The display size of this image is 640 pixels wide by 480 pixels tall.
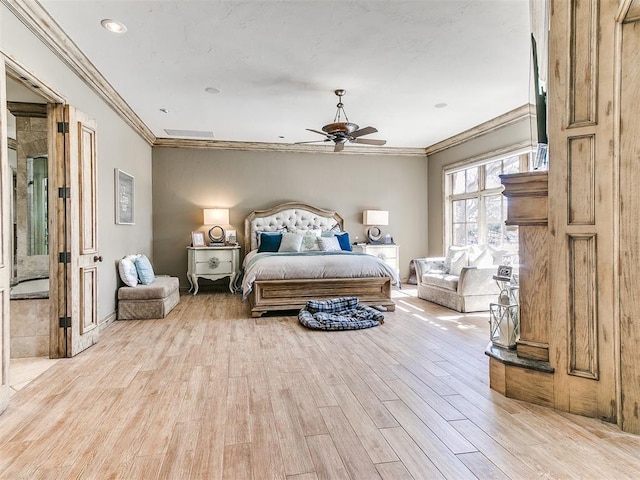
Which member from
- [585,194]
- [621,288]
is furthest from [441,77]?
[621,288]

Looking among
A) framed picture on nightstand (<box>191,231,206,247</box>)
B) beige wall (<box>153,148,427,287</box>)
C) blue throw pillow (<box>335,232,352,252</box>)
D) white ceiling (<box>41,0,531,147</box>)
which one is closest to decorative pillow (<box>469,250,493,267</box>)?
white ceiling (<box>41,0,531,147</box>)

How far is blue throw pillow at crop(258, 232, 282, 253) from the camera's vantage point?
6.24m

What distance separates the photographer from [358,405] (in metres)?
2.22

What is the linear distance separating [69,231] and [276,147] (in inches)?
170

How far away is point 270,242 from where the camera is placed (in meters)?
6.27

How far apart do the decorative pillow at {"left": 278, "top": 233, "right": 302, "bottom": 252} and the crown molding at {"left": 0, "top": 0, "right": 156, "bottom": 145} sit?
302cm

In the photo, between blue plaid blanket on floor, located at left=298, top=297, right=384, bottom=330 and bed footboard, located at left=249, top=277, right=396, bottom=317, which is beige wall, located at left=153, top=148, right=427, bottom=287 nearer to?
bed footboard, located at left=249, top=277, right=396, bottom=317

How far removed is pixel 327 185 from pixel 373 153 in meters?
1.18

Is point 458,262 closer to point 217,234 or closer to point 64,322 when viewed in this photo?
point 217,234

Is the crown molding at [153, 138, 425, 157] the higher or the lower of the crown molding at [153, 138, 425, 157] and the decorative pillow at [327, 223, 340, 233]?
the higher

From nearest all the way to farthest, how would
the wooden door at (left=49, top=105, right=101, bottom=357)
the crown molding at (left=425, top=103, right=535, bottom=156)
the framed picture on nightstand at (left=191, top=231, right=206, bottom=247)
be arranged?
the wooden door at (left=49, top=105, right=101, bottom=357) → the crown molding at (left=425, top=103, right=535, bottom=156) → the framed picture on nightstand at (left=191, top=231, right=206, bottom=247)

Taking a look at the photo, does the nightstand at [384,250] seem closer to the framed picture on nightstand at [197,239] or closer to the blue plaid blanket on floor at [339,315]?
the blue plaid blanket on floor at [339,315]

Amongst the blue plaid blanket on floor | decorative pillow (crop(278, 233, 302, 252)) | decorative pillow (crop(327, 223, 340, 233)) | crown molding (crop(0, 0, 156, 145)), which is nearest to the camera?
crown molding (crop(0, 0, 156, 145))

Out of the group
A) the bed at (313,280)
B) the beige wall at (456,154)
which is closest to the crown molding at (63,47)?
the bed at (313,280)
